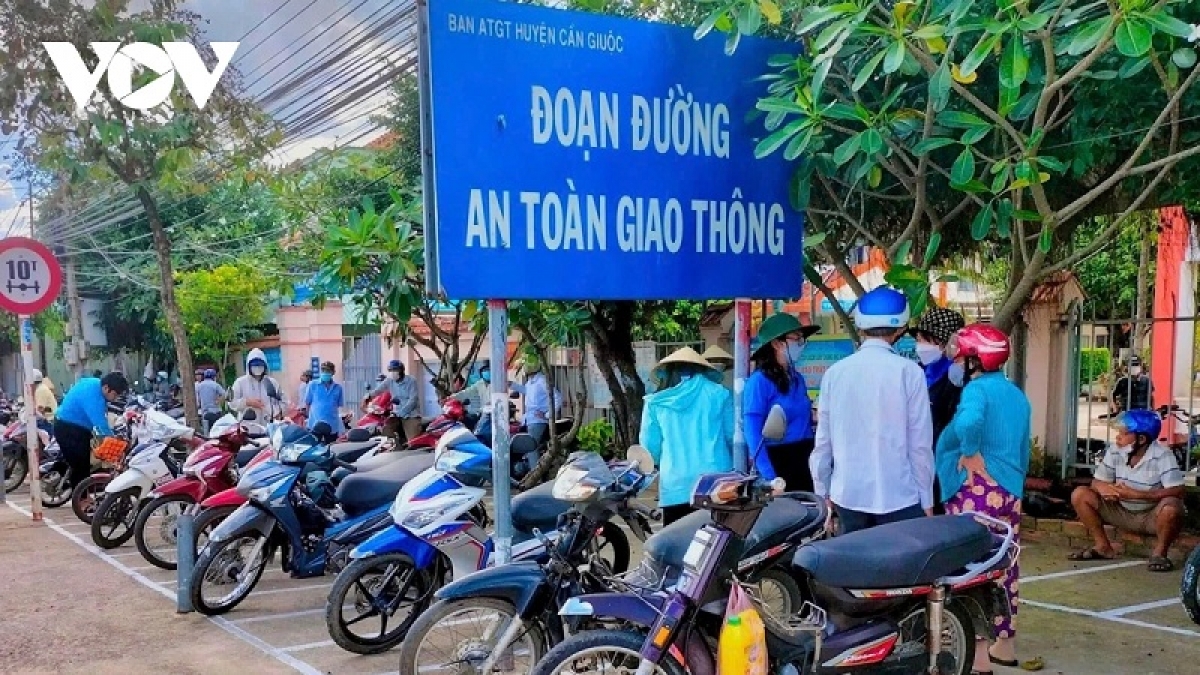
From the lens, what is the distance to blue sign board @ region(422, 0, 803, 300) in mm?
3752

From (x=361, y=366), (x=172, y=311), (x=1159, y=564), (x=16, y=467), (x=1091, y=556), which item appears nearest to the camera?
(x=1159, y=564)

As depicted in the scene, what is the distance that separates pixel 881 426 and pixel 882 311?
472 mm

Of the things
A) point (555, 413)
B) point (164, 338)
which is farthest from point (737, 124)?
point (164, 338)

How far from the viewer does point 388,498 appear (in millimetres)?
5621

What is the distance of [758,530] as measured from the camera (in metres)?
4.00

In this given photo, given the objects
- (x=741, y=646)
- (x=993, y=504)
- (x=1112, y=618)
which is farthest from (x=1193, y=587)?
(x=741, y=646)

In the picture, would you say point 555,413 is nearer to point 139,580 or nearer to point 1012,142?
point 139,580

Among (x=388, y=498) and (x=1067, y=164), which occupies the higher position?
(x=1067, y=164)

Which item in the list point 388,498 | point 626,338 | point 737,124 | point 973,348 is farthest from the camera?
point 626,338

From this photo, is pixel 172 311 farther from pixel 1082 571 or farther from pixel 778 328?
pixel 1082 571

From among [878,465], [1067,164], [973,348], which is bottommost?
[878,465]

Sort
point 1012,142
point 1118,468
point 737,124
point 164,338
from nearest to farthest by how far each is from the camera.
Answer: point 737,124, point 1012,142, point 1118,468, point 164,338

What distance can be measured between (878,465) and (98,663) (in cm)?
403

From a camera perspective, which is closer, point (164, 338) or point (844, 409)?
point (844, 409)
